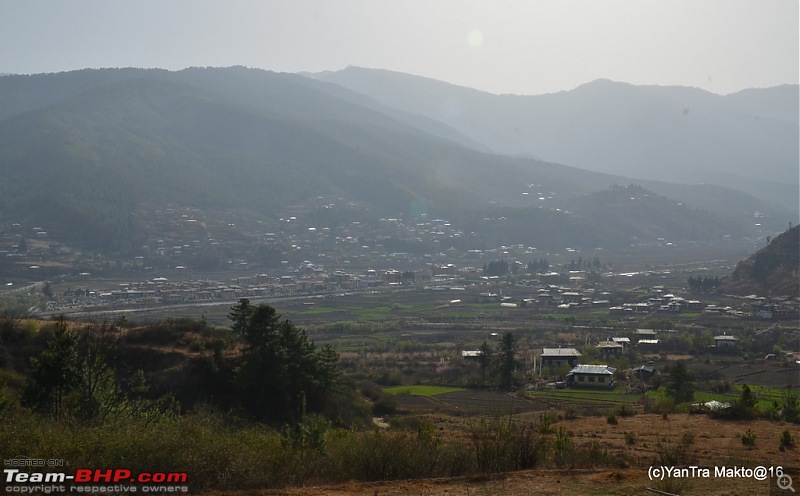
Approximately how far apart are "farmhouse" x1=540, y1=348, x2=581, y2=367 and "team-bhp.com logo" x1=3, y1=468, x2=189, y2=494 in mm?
28480

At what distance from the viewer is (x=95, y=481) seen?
28.1ft

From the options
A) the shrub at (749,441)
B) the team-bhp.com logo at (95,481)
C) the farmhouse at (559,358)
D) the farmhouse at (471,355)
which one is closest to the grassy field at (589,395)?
the farmhouse at (559,358)

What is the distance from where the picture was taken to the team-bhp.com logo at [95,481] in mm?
8188

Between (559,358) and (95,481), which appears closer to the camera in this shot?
(95,481)

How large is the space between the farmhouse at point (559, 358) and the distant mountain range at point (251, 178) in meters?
79.9

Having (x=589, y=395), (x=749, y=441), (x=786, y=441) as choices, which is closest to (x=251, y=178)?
(x=589, y=395)

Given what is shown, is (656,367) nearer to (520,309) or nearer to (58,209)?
(520,309)

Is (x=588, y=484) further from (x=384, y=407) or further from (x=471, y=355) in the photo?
(x=471, y=355)

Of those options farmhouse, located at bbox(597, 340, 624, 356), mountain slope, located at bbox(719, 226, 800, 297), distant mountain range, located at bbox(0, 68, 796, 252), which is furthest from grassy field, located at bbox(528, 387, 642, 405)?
distant mountain range, located at bbox(0, 68, 796, 252)

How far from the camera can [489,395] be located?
28531 millimetres

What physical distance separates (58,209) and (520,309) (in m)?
79.2

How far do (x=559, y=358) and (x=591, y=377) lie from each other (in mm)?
5177

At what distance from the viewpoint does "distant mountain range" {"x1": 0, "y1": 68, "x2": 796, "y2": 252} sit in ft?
382

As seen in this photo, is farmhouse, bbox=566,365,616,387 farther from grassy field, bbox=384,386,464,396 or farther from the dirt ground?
the dirt ground
